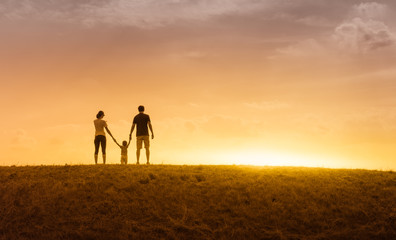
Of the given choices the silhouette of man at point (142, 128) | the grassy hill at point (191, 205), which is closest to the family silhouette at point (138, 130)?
the silhouette of man at point (142, 128)

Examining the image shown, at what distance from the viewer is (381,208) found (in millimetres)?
16312

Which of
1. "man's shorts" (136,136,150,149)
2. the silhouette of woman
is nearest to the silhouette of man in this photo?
"man's shorts" (136,136,150,149)

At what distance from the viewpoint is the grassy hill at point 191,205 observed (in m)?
14.2

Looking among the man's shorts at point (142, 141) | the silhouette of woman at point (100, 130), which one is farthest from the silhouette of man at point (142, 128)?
the silhouette of woman at point (100, 130)

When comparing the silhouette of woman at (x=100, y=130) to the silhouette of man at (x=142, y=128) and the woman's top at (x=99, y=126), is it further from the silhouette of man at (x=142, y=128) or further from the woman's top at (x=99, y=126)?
the silhouette of man at (x=142, y=128)

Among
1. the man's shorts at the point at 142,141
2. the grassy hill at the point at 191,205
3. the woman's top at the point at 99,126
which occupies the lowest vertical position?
the grassy hill at the point at 191,205

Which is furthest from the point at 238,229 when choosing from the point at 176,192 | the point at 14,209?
the point at 14,209

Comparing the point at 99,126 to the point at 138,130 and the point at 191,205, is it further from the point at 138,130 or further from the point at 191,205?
the point at 191,205

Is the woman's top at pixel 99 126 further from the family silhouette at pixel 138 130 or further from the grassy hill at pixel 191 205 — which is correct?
the grassy hill at pixel 191 205

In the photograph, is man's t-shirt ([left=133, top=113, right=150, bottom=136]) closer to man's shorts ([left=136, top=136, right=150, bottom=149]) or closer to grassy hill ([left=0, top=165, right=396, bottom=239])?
man's shorts ([left=136, top=136, right=150, bottom=149])

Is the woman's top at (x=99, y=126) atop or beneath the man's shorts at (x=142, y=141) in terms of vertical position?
atop

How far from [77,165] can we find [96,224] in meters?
8.45

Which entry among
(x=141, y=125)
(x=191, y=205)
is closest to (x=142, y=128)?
(x=141, y=125)

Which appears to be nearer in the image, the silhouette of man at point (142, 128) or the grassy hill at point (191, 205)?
the grassy hill at point (191, 205)
